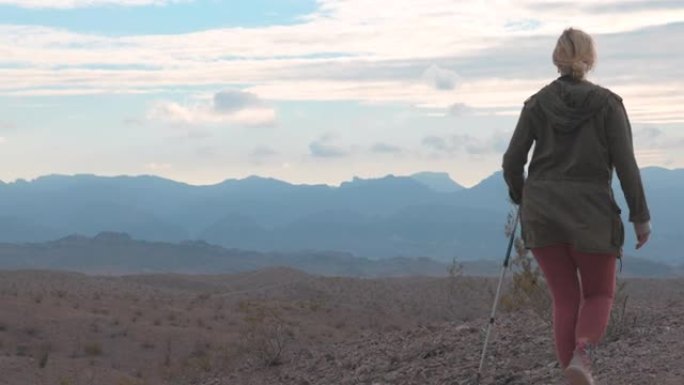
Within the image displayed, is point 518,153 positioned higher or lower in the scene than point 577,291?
higher

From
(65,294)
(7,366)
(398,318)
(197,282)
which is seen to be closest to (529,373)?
(7,366)

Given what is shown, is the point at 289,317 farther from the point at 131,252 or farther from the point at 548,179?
the point at 131,252

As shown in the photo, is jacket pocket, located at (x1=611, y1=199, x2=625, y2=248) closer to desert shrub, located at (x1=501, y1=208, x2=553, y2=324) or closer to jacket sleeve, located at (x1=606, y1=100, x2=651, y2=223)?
jacket sleeve, located at (x1=606, y1=100, x2=651, y2=223)

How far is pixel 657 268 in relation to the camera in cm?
12344

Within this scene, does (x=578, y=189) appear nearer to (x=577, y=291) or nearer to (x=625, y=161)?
(x=625, y=161)

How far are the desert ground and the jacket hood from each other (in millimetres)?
2324

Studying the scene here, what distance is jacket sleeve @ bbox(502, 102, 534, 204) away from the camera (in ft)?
19.7

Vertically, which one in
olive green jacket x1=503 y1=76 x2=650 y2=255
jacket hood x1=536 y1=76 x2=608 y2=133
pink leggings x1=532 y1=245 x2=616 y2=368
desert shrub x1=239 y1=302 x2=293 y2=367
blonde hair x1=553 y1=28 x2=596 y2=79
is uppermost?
blonde hair x1=553 y1=28 x2=596 y2=79

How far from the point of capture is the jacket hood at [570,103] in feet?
18.9

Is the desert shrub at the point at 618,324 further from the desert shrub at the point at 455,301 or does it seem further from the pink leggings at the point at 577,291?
the desert shrub at the point at 455,301

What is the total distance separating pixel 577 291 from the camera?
6.04m

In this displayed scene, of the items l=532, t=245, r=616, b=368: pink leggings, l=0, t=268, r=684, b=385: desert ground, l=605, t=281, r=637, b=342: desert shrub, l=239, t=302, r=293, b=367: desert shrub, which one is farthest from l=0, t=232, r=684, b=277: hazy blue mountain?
l=532, t=245, r=616, b=368: pink leggings

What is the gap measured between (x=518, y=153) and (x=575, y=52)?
0.65m

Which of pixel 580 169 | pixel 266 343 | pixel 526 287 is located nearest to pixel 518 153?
pixel 580 169
